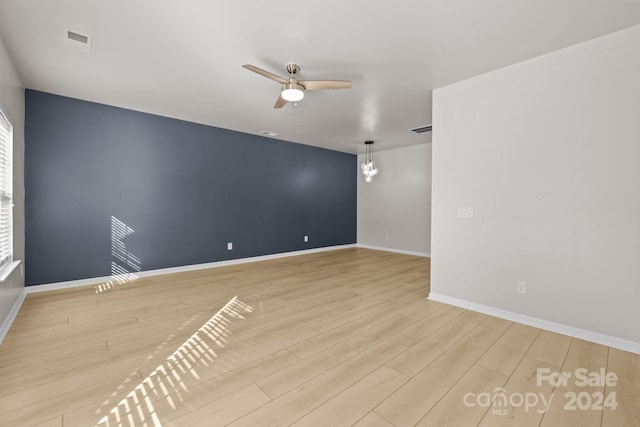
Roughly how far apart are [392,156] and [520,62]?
14.3 ft

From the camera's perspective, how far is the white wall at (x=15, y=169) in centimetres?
251

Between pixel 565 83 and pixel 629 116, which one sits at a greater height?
pixel 565 83

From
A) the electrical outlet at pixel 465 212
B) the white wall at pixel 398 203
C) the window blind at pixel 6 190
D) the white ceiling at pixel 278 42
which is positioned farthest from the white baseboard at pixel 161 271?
the electrical outlet at pixel 465 212

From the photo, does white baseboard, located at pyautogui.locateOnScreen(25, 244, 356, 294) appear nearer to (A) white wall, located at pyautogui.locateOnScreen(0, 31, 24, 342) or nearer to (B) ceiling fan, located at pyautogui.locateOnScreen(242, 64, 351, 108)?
(A) white wall, located at pyautogui.locateOnScreen(0, 31, 24, 342)

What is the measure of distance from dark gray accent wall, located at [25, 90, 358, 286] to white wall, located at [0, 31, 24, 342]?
33 cm

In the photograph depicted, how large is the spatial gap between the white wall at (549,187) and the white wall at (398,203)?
10.6ft

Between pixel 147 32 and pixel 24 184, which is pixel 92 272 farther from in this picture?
pixel 147 32

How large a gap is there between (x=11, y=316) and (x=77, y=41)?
2719 millimetres

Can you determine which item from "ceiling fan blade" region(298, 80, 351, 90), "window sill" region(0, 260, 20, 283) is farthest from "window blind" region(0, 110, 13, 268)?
"ceiling fan blade" region(298, 80, 351, 90)

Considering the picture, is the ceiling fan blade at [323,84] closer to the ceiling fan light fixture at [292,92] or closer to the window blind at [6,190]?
the ceiling fan light fixture at [292,92]

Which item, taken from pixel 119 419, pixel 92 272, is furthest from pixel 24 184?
pixel 119 419

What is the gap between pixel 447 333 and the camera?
2549 millimetres

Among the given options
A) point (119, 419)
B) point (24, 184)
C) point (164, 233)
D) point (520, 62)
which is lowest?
point (119, 419)

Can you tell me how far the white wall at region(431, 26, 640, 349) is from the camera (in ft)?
7.55
